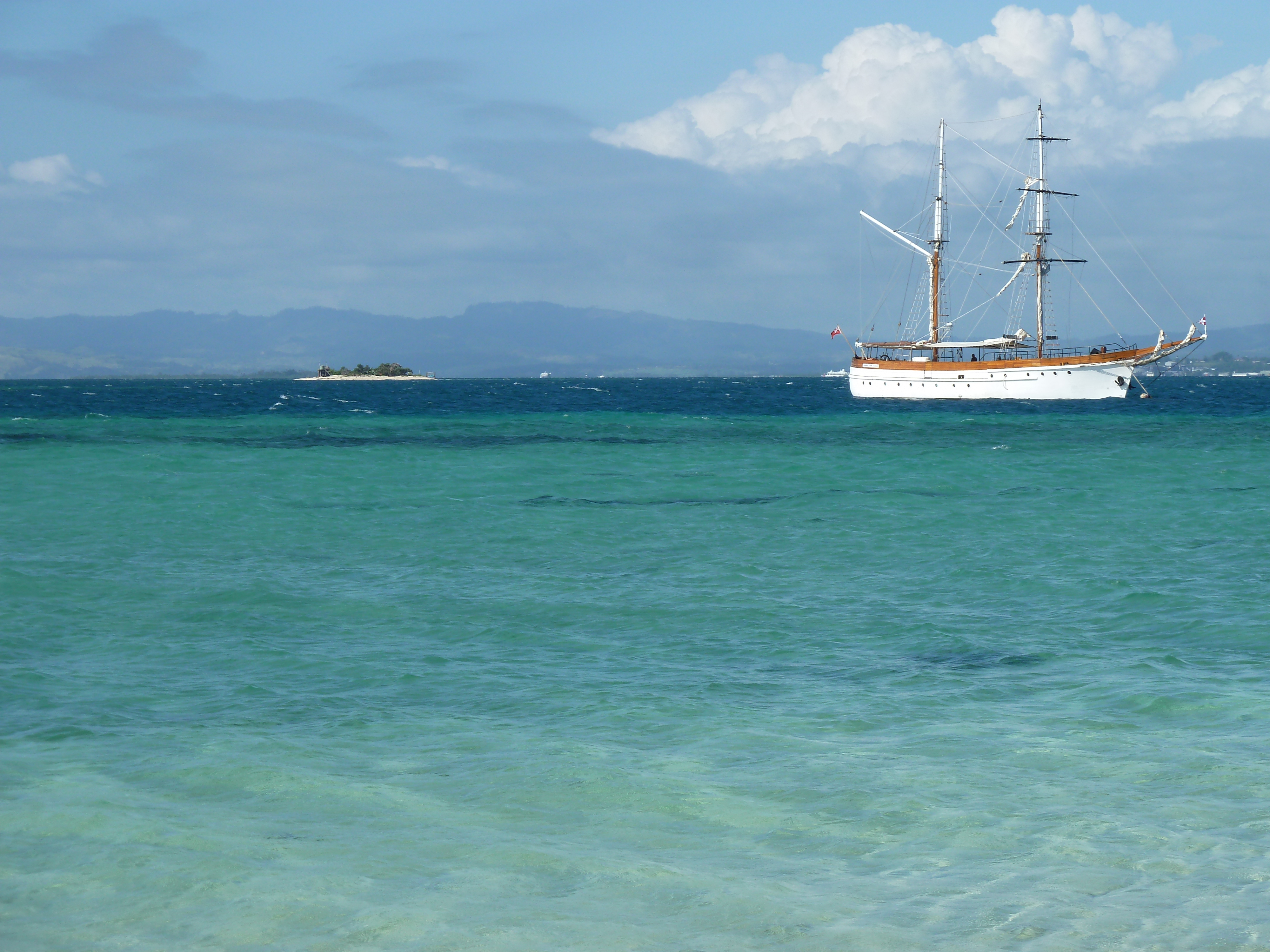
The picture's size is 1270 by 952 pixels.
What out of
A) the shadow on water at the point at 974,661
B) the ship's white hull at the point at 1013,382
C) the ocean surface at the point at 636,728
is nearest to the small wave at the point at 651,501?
the ocean surface at the point at 636,728

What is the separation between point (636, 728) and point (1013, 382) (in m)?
92.2

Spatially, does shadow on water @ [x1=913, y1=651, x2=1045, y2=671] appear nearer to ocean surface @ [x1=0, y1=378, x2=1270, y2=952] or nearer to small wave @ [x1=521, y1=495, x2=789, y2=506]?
ocean surface @ [x1=0, y1=378, x2=1270, y2=952]

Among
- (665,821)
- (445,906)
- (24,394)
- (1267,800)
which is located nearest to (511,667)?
(665,821)

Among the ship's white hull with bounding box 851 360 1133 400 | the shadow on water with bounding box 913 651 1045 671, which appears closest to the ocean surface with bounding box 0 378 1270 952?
the shadow on water with bounding box 913 651 1045 671

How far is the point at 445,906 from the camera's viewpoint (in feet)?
19.7

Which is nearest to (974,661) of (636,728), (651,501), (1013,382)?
(636,728)

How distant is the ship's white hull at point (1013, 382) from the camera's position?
94.2m

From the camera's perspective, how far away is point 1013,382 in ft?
314

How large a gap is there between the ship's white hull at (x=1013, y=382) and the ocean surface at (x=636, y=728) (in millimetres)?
72236

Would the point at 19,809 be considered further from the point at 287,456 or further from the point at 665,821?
the point at 287,456

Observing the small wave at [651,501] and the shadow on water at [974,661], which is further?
the small wave at [651,501]

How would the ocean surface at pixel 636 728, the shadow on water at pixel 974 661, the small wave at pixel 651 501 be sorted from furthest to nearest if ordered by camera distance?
the small wave at pixel 651 501, the shadow on water at pixel 974 661, the ocean surface at pixel 636 728

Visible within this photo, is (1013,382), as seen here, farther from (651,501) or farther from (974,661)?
(974,661)

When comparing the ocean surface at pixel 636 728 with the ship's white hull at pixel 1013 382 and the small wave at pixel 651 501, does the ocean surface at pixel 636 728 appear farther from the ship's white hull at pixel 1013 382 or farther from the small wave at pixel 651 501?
the ship's white hull at pixel 1013 382
